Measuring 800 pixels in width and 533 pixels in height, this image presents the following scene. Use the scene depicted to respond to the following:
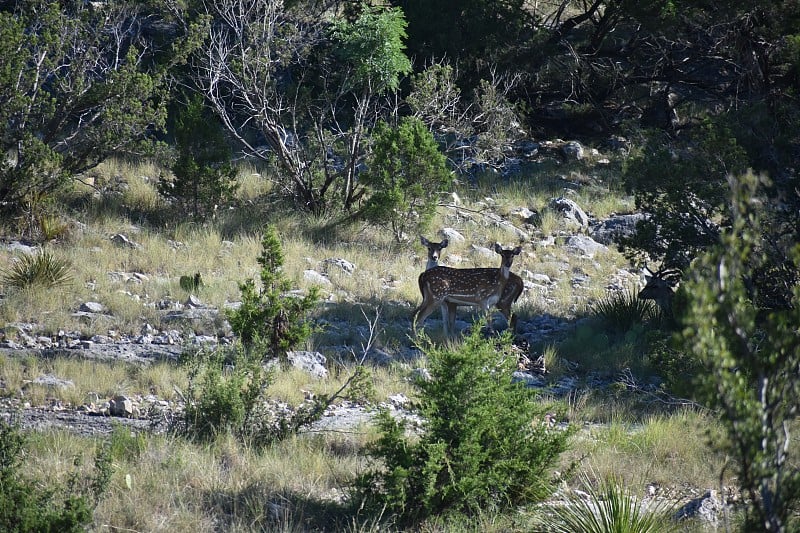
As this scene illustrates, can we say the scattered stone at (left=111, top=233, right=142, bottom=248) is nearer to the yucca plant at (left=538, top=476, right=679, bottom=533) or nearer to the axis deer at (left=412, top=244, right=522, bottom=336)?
the axis deer at (left=412, top=244, right=522, bottom=336)

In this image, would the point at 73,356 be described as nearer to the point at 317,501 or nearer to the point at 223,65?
the point at 317,501

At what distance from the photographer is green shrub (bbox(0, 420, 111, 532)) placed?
19.9 feet

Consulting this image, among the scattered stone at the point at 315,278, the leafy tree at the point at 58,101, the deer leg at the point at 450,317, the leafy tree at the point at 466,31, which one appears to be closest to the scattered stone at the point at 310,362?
the deer leg at the point at 450,317

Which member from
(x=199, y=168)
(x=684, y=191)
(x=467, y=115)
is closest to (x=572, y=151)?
(x=467, y=115)

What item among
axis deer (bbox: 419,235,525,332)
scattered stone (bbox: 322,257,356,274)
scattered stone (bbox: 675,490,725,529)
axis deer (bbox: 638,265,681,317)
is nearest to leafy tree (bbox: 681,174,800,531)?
scattered stone (bbox: 675,490,725,529)

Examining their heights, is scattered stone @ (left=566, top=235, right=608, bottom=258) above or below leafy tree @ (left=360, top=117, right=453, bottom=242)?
below

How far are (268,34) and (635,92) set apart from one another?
10769mm

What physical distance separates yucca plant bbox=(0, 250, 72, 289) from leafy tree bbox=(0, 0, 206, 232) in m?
2.67

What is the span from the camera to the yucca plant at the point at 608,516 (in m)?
6.74

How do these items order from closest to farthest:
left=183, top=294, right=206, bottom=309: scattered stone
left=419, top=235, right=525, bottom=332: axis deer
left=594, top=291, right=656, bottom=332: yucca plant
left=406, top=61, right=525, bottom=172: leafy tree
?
left=183, top=294, right=206, bottom=309: scattered stone, left=419, top=235, right=525, bottom=332: axis deer, left=594, top=291, right=656, bottom=332: yucca plant, left=406, top=61, right=525, bottom=172: leafy tree

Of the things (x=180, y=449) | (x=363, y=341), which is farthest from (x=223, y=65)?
(x=180, y=449)

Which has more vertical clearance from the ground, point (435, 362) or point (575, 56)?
point (575, 56)

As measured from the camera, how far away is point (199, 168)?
17.4 metres

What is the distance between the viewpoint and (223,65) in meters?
17.4
